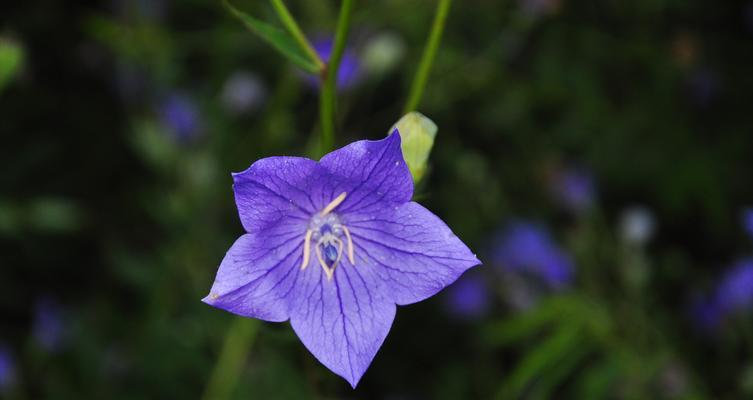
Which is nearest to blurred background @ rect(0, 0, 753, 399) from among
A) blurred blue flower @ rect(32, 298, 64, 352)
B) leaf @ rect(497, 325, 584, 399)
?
blurred blue flower @ rect(32, 298, 64, 352)

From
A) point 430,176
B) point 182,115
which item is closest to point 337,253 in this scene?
point 430,176

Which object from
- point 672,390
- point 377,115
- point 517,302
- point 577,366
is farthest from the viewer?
point 377,115

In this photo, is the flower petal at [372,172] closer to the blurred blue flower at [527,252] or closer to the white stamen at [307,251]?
the white stamen at [307,251]

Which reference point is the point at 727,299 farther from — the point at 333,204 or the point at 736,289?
the point at 333,204

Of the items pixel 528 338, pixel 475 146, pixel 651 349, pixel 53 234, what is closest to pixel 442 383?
pixel 528 338

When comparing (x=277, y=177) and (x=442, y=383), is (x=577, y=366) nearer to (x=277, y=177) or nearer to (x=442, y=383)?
(x=442, y=383)
